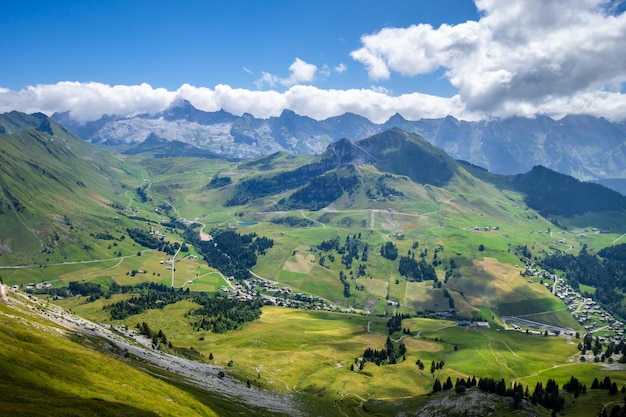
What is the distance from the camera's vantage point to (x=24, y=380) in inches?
3029

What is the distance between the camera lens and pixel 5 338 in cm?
9300

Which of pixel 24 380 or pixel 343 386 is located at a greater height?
pixel 24 380

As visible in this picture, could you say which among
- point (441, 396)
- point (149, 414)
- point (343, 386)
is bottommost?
point (343, 386)

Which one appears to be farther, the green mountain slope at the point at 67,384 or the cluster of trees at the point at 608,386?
the cluster of trees at the point at 608,386

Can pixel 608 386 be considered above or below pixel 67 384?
below

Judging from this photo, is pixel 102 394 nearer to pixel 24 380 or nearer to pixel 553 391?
pixel 24 380

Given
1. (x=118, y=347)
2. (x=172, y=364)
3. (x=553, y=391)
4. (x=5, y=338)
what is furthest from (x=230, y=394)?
(x=553, y=391)

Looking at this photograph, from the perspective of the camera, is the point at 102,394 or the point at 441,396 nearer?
the point at 102,394

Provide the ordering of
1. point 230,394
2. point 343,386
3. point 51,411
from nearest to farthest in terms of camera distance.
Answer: point 51,411 → point 230,394 → point 343,386

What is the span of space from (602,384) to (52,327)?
185 meters

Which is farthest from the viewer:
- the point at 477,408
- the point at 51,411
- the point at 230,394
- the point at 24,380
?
the point at 230,394

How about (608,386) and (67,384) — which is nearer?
(67,384)

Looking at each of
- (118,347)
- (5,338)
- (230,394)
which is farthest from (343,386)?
(5,338)

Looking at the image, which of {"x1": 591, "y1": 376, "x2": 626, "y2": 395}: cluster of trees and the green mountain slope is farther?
{"x1": 591, "y1": 376, "x2": 626, "y2": 395}: cluster of trees
